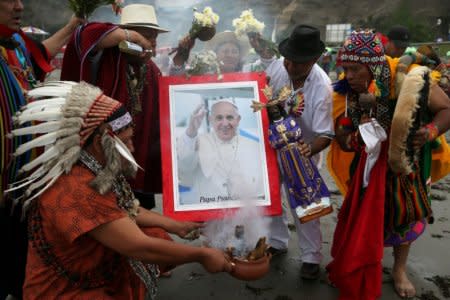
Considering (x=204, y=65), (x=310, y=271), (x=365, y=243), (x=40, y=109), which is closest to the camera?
(x=40, y=109)

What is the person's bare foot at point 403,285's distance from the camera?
2889mm

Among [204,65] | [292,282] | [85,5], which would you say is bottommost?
[292,282]

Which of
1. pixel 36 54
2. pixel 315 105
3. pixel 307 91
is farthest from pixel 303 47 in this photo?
pixel 36 54

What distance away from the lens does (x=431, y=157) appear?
2834 millimetres

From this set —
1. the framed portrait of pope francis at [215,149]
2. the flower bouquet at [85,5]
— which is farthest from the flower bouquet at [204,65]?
the flower bouquet at [85,5]

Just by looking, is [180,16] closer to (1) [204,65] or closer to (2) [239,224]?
(1) [204,65]

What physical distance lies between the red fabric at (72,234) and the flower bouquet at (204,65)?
4.13 feet

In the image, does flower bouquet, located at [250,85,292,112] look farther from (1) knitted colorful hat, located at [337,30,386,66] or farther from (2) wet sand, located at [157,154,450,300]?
(2) wet sand, located at [157,154,450,300]

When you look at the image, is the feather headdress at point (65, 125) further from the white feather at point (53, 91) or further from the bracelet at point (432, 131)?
the bracelet at point (432, 131)

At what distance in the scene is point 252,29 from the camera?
3.08 meters

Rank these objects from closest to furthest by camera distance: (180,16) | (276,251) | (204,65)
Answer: (204,65) < (276,251) < (180,16)

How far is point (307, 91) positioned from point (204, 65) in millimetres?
818

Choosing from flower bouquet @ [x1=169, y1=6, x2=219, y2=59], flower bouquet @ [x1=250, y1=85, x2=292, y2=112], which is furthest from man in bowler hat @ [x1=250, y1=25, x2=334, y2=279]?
flower bouquet @ [x1=169, y1=6, x2=219, y2=59]

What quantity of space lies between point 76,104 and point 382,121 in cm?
195
